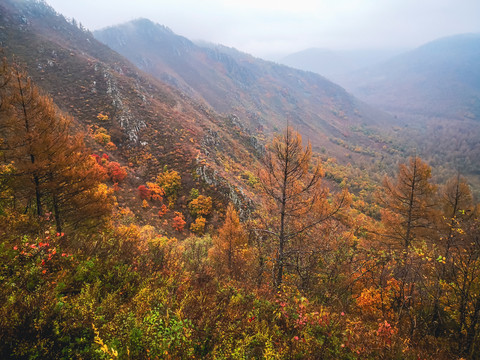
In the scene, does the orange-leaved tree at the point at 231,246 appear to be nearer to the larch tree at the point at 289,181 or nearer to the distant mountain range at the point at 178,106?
the larch tree at the point at 289,181

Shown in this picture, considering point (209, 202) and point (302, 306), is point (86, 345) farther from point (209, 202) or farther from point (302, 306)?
point (209, 202)

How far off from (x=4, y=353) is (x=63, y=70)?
61866 mm

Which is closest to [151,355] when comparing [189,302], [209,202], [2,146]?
[189,302]

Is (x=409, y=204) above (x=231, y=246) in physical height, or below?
above

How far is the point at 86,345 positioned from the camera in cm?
315

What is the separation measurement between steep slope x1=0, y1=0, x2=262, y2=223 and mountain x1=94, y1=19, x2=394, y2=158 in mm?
71150

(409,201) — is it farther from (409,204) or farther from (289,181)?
(289,181)

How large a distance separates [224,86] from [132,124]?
443 ft

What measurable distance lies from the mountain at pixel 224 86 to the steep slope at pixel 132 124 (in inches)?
2801

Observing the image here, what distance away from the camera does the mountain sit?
446 feet

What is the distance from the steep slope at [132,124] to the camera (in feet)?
98.4

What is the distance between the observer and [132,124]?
3756cm

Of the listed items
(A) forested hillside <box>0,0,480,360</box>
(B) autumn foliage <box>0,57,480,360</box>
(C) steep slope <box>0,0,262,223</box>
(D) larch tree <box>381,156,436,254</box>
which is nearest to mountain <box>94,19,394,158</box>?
(C) steep slope <box>0,0,262,223</box>

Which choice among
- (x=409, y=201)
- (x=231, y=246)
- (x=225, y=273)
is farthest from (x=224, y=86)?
(x=225, y=273)
